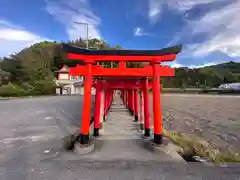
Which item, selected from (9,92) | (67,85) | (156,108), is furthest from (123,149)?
(67,85)

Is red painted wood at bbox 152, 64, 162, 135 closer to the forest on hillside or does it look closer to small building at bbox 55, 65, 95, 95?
the forest on hillside

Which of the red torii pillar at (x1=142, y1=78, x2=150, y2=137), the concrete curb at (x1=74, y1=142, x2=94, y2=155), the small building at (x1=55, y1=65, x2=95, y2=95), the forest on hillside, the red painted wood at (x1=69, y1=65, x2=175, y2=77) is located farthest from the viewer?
the small building at (x1=55, y1=65, x2=95, y2=95)

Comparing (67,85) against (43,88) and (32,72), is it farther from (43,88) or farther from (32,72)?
(32,72)

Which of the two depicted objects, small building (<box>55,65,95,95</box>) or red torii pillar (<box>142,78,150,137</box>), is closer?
red torii pillar (<box>142,78,150,137</box>)

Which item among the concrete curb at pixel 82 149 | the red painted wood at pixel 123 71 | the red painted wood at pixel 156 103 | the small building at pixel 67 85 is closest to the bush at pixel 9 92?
the small building at pixel 67 85

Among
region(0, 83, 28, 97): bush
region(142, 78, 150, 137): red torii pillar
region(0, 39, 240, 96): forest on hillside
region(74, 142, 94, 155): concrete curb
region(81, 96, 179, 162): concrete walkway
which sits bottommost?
region(81, 96, 179, 162): concrete walkway

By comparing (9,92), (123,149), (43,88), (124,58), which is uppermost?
(43,88)

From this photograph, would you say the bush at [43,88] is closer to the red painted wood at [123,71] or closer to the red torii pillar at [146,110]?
the red torii pillar at [146,110]

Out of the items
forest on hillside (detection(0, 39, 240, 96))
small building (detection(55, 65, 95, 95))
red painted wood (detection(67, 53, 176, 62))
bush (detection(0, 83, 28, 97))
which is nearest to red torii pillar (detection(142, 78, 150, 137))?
red painted wood (detection(67, 53, 176, 62))

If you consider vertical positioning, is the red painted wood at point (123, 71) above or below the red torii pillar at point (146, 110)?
above

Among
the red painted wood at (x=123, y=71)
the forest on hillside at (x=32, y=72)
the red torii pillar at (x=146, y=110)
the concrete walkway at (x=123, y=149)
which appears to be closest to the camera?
the concrete walkway at (x=123, y=149)

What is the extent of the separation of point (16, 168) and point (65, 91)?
29.1 m

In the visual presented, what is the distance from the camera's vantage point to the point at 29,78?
2870cm

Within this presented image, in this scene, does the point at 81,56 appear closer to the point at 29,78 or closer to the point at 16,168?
the point at 16,168
